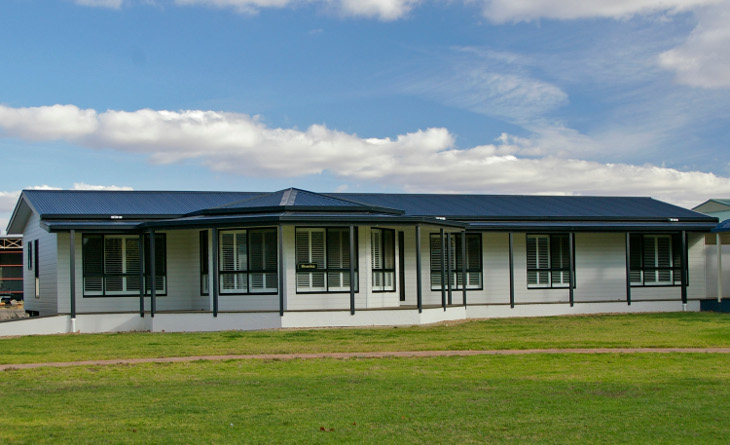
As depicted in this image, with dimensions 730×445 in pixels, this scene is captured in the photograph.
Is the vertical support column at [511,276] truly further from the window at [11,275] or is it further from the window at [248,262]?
the window at [11,275]

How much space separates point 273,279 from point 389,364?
348 inches

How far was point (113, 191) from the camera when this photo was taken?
27.1 meters

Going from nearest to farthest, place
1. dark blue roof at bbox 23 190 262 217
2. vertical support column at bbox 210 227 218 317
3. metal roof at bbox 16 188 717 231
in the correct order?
1. vertical support column at bbox 210 227 218 317
2. metal roof at bbox 16 188 717 231
3. dark blue roof at bbox 23 190 262 217

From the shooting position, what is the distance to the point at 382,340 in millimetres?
17766

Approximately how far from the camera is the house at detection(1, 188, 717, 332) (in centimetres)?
2177

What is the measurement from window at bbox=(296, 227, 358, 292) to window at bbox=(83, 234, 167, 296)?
465cm

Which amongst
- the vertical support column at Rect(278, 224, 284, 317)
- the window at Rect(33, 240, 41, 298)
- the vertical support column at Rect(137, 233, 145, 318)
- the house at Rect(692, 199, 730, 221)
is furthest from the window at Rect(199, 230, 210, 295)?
the house at Rect(692, 199, 730, 221)

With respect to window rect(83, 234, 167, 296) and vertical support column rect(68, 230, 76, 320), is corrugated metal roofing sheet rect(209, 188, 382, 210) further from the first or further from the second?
vertical support column rect(68, 230, 76, 320)

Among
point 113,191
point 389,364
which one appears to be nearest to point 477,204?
point 113,191

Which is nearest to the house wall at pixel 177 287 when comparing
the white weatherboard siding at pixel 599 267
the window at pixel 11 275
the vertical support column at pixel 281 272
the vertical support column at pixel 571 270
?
the vertical support column at pixel 281 272

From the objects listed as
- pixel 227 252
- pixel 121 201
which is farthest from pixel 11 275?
pixel 227 252

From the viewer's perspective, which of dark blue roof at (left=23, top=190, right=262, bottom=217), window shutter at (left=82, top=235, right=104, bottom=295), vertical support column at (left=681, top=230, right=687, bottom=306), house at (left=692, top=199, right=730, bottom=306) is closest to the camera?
window shutter at (left=82, top=235, right=104, bottom=295)

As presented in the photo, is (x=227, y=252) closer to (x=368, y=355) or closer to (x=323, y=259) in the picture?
(x=323, y=259)

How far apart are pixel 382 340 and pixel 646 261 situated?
14.1 meters
